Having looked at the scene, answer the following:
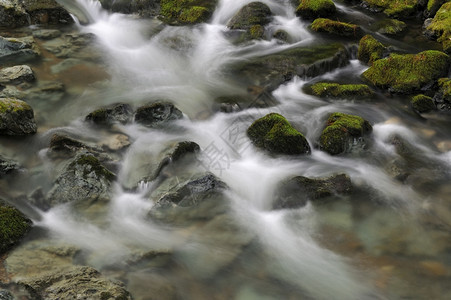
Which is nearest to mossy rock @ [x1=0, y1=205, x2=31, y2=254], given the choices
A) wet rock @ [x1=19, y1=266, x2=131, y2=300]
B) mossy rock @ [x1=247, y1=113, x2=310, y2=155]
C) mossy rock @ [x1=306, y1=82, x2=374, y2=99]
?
wet rock @ [x1=19, y1=266, x2=131, y2=300]

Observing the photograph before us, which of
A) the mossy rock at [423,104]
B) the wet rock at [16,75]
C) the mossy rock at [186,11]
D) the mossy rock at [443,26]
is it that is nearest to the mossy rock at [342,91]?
→ the mossy rock at [423,104]

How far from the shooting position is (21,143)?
24.3ft

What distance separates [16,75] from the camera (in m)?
9.36

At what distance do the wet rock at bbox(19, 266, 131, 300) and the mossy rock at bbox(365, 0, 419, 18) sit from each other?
1374 cm

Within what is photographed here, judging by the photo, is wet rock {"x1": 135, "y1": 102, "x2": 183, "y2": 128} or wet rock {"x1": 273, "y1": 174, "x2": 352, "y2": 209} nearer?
wet rock {"x1": 273, "y1": 174, "x2": 352, "y2": 209}

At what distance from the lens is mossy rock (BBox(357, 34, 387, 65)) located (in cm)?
1143

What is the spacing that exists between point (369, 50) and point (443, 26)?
313 centimetres

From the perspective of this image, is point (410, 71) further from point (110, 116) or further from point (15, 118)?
point (15, 118)

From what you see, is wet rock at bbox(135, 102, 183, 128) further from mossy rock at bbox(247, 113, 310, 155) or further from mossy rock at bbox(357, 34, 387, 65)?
mossy rock at bbox(357, 34, 387, 65)

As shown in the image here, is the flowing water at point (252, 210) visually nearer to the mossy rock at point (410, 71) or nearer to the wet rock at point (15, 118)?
the wet rock at point (15, 118)

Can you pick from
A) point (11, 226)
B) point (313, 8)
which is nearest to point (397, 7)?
point (313, 8)

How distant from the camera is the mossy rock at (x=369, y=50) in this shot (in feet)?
37.5

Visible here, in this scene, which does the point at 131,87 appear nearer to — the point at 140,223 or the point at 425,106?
the point at 140,223

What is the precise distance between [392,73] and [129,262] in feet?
27.6
